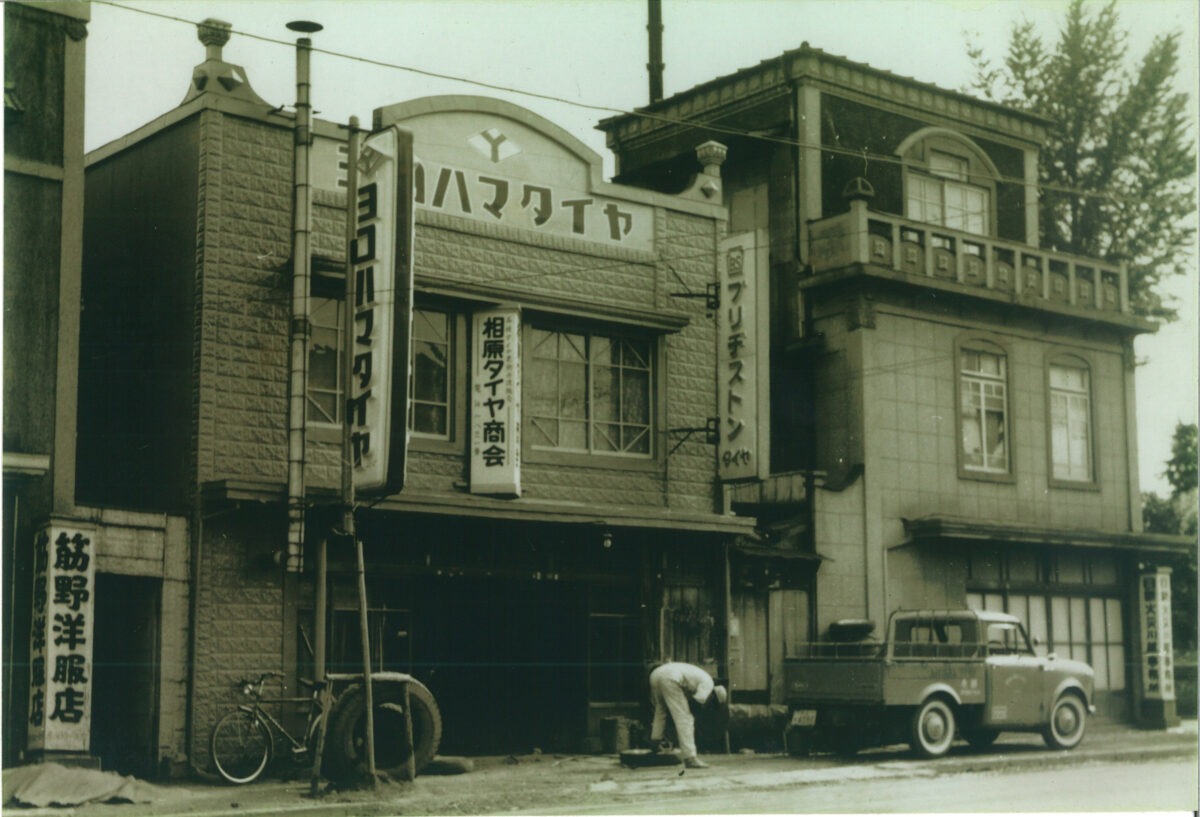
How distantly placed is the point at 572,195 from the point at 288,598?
7.12 meters

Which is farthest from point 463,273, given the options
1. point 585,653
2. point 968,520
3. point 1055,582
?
point 1055,582

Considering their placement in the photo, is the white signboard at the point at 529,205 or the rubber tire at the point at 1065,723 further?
the rubber tire at the point at 1065,723

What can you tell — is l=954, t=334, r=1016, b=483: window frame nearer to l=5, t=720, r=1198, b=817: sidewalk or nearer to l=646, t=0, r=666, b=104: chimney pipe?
l=5, t=720, r=1198, b=817: sidewalk

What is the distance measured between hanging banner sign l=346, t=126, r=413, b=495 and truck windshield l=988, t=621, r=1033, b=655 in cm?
927

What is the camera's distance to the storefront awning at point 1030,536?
23.5 m

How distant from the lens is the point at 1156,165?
78.3 feet

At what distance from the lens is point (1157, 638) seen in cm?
2516

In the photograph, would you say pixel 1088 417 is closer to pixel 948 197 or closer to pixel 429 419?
pixel 948 197

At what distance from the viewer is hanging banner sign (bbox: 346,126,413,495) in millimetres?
16375

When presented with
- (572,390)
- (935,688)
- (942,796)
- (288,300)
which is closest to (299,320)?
(288,300)

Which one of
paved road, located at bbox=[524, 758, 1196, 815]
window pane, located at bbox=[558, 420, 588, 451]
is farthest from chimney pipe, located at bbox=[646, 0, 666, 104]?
paved road, located at bbox=[524, 758, 1196, 815]

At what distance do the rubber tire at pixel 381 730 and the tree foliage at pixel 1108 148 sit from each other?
1293cm

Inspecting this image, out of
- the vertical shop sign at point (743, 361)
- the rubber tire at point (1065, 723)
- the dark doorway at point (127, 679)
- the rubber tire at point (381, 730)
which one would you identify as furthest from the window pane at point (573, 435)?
the rubber tire at point (1065, 723)

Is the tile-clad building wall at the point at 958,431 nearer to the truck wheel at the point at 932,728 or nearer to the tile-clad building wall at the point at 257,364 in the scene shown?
A: the truck wheel at the point at 932,728
